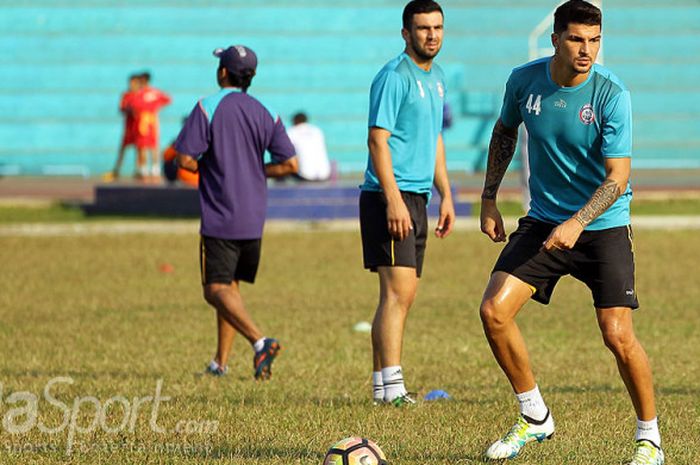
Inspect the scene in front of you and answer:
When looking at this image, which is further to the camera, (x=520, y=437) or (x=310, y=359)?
(x=310, y=359)

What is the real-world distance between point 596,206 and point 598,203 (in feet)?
0.06

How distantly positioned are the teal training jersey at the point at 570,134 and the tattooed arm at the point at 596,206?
2.2 inches

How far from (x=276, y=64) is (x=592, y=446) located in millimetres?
29495

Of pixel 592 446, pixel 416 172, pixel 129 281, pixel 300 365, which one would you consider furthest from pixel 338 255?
pixel 592 446

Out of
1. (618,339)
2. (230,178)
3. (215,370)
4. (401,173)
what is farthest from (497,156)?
(215,370)

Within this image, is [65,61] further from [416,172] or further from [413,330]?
[416,172]

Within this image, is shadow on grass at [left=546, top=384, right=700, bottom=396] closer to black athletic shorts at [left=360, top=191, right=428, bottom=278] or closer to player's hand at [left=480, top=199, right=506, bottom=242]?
black athletic shorts at [left=360, top=191, right=428, bottom=278]

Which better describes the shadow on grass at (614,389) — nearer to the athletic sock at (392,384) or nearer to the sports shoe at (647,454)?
the athletic sock at (392,384)

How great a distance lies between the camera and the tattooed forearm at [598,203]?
6008 millimetres

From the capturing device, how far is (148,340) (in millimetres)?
11039

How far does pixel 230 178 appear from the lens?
9.21 metres

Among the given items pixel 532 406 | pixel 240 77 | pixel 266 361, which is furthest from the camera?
pixel 240 77

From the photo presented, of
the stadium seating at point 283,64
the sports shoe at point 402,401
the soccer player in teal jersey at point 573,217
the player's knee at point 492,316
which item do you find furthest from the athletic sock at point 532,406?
the stadium seating at point 283,64

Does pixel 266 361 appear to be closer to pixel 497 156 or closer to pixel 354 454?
pixel 497 156
